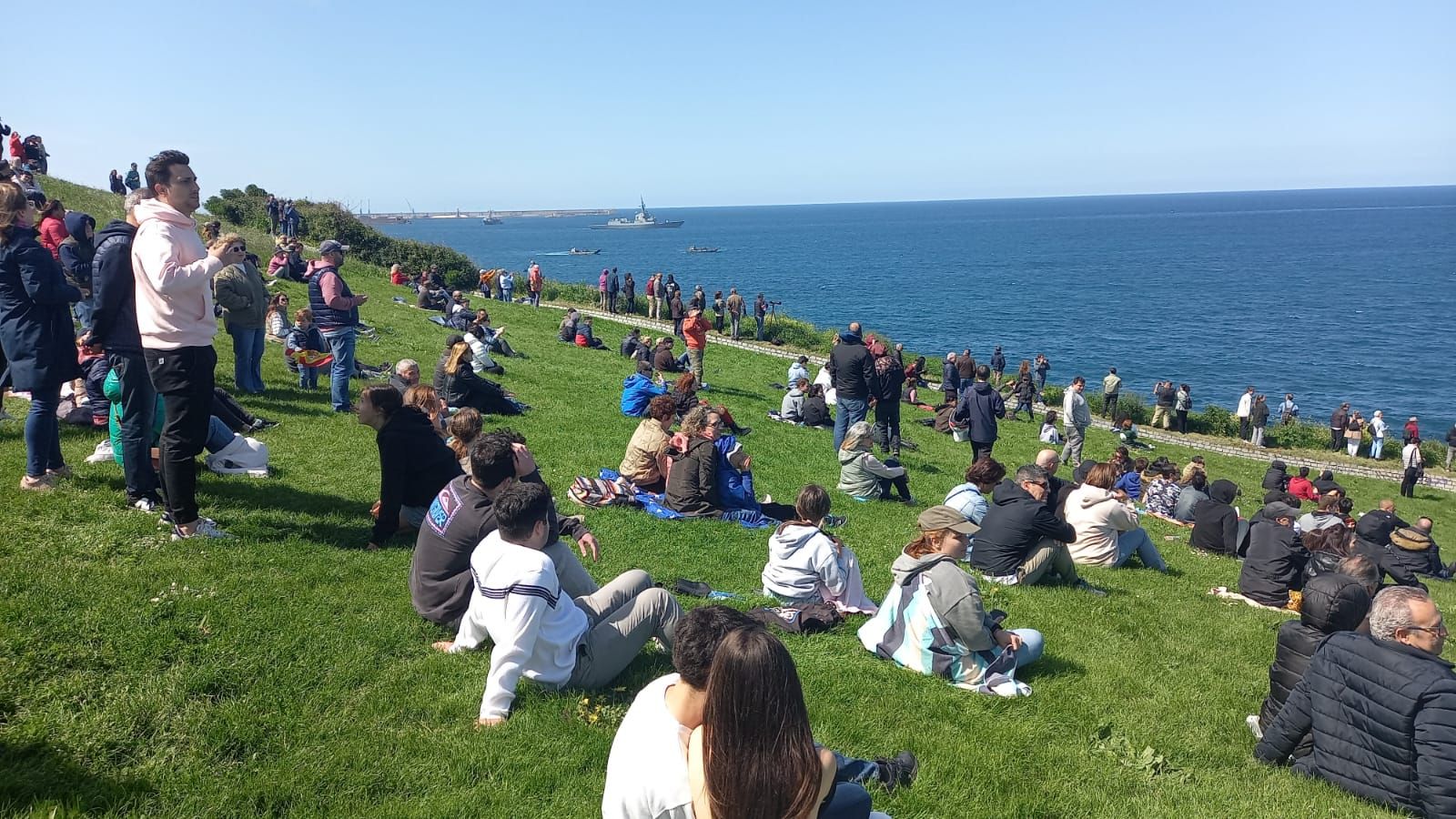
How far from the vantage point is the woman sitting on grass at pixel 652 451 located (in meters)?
11.0

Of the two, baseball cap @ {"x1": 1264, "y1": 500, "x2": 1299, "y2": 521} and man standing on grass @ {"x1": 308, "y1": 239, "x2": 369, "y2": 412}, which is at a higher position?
man standing on grass @ {"x1": 308, "y1": 239, "x2": 369, "y2": 412}

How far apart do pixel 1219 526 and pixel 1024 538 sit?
6.10 meters

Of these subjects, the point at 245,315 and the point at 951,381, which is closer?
the point at 245,315

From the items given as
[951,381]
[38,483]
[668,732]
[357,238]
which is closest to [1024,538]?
[668,732]

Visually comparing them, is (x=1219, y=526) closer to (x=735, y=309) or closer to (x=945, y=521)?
(x=945, y=521)

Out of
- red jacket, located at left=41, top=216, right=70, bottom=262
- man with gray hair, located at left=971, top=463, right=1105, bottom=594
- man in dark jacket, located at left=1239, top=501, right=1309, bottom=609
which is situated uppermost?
red jacket, located at left=41, top=216, right=70, bottom=262

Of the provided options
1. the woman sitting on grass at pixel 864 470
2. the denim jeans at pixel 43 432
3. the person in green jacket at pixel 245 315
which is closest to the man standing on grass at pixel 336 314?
the person in green jacket at pixel 245 315

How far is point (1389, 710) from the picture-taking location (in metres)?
4.86

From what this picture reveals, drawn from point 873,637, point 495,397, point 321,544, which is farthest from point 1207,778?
point 495,397

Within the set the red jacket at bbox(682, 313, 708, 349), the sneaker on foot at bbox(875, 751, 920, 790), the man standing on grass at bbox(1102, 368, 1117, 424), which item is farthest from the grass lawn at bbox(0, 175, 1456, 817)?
the man standing on grass at bbox(1102, 368, 1117, 424)

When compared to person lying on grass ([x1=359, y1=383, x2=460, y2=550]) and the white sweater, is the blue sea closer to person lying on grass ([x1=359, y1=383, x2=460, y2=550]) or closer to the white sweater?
person lying on grass ([x1=359, y1=383, x2=460, y2=550])

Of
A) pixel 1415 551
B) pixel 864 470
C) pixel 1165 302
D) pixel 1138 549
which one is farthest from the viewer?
pixel 1165 302

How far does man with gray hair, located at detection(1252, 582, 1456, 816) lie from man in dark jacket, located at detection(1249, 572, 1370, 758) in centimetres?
32

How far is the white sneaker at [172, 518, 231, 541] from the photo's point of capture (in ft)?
22.2
